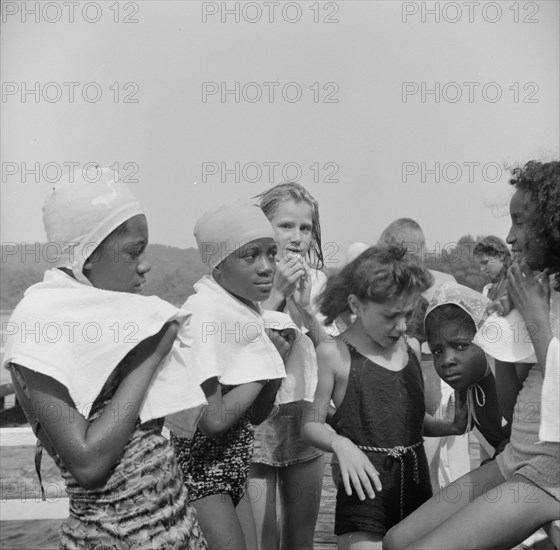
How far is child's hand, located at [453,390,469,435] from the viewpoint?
3150 mm

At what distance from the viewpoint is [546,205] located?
247 cm

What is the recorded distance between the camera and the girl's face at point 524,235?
2.50 m

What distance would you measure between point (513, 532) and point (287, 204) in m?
1.72

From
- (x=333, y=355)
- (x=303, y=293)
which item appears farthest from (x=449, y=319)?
(x=303, y=293)

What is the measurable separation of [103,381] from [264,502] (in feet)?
4.85

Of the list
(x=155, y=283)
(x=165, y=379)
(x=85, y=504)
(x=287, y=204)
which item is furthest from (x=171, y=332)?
(x=155, y=283)

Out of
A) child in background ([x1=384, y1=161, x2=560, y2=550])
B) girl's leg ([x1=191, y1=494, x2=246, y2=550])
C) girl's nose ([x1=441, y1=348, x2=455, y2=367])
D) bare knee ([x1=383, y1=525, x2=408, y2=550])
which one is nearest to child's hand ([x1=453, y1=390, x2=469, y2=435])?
girl's nose ([x1=441, y1=348, x2=455, y2=367])

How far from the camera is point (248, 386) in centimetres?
265

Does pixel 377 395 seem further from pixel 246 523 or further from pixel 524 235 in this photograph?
pixel 524 235

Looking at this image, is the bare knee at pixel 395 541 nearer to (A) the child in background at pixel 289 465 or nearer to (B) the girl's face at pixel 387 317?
(A) the child in background at pixel 289 465

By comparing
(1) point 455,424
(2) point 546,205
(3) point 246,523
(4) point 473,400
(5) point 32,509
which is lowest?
(5) point 32,509

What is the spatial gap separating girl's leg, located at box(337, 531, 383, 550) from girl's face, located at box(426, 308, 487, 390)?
0.68 meters

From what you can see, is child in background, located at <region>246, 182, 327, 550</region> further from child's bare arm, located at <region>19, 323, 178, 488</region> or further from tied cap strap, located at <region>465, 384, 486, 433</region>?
child's bare arm, located at <region>19, 323, 178, 488</region>

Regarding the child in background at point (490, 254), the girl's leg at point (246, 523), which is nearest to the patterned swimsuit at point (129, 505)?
the girl's leg at point (246, 523)
